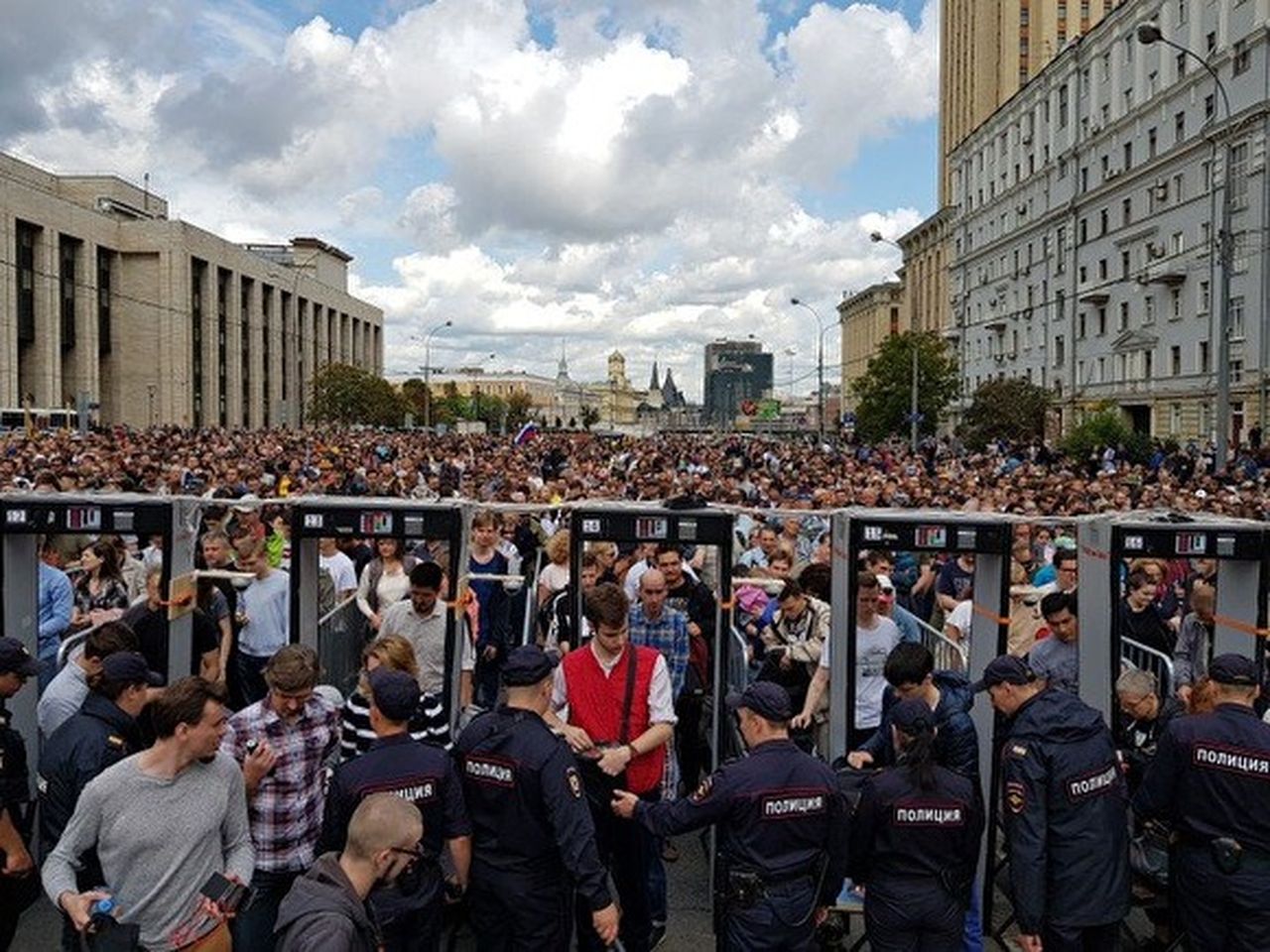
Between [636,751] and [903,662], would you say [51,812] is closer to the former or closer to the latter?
[636,751]

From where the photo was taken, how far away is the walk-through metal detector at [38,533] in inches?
273

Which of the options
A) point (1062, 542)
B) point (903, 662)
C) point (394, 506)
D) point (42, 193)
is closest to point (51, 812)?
point (394, 506)

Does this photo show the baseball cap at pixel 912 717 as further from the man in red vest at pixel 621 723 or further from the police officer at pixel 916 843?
the man in red vest at pixel 621 723

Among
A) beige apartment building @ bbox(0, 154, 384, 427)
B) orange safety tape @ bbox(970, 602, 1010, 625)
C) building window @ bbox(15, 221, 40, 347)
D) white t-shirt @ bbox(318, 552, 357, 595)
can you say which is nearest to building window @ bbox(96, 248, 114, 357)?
beige apartment building @ bbox(0, 154, 384, 427)

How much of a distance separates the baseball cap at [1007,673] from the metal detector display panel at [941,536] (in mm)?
1590

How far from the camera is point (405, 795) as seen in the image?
4.45 m

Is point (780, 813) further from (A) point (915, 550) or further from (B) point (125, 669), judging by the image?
(B) point (125, 669)

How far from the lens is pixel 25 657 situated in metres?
5.16

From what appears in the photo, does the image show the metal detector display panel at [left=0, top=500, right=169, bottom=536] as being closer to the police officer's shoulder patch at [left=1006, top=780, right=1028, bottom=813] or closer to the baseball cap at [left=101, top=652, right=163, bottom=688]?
the baseball cap at [left=101, top=652, right=163, bottom=688]

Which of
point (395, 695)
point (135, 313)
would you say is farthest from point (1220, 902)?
point (135, 313)

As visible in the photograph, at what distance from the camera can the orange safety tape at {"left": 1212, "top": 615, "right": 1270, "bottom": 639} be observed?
265 inches

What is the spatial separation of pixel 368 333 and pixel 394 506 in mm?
113653

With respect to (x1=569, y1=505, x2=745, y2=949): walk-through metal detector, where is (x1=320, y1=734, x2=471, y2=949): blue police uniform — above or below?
below

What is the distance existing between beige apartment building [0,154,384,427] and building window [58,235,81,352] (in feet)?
0.23
